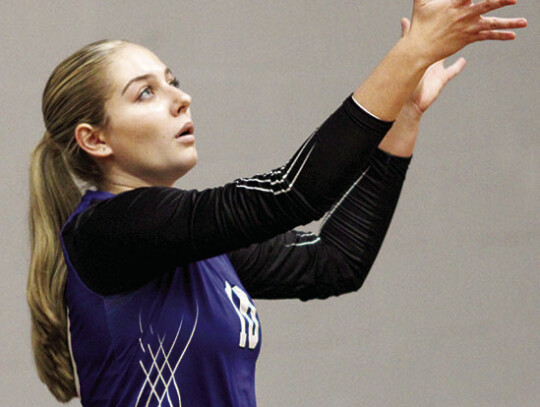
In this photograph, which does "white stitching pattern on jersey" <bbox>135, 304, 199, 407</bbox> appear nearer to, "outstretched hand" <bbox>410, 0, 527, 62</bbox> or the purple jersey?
the purple jersey

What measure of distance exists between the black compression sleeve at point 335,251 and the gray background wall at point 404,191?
778 mm

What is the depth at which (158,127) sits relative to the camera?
121cm

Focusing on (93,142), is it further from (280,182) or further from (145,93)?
(280,182)

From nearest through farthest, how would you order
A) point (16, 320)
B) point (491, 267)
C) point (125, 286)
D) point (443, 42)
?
1. point (443, 42)
2. point (125, 286)
3. point (16, 320)
4. point (491, 267)

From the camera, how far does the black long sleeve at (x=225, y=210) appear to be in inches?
39.5

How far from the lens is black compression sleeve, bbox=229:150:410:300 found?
4.62 ft

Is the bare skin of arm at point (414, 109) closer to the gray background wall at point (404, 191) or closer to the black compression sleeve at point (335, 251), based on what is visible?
the black compression sleeve at point (335, 251)

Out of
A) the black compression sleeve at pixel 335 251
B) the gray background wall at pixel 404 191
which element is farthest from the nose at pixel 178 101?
the gray background wall at pixel 404 191

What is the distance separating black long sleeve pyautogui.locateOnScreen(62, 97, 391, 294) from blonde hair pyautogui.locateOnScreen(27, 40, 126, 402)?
16 cm

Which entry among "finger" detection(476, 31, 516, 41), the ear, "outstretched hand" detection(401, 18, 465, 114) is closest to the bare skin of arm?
"outstretched hand" detection(401, 18, 465, 114)

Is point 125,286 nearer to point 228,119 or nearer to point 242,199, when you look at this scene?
point 242,199

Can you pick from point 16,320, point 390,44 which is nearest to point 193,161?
point 16,320

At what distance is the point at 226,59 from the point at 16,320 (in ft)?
2.81

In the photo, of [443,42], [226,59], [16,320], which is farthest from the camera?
[226,59]
